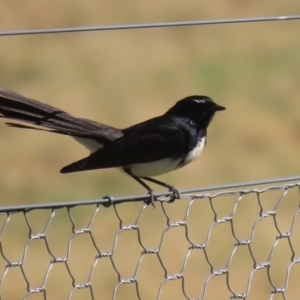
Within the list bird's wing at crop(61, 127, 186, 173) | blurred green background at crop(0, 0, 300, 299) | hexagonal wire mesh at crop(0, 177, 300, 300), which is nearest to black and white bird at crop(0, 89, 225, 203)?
bird's wing at crop(61, 127, 186, 173)

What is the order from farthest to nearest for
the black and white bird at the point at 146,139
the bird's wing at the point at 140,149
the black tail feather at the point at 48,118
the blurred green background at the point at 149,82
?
the blurred green background at the point at 149,82
the bird's wing at the point at 140,149
the black and white bird at the point at 146,139
the black tail feather at the point at 48,118

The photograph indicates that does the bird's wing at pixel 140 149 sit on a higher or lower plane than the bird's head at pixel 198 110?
lower

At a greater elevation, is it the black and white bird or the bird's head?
the bird's head

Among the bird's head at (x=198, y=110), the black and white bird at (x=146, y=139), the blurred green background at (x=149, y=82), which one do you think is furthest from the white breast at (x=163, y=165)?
the blurred green background at (x=149, y=82)

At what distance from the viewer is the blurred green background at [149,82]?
12156 millimetres

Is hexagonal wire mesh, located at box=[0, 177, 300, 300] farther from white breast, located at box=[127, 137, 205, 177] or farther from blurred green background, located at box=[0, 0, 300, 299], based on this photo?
white breast, located at box=[127, 137, 205, 177]

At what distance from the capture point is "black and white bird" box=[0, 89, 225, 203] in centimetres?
602

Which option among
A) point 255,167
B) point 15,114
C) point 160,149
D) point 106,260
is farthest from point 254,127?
point 15,114

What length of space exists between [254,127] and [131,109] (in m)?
1.62

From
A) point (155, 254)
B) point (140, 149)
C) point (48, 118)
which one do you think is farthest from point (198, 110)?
point (155, 254)

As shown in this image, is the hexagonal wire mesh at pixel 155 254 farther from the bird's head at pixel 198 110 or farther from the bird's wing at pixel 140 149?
the bird's wing at pixel 140 149

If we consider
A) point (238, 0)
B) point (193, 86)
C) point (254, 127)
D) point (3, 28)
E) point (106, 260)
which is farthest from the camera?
point (238, 0)

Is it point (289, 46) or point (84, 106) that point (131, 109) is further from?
point (289, 46)

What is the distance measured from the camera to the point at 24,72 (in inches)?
584
